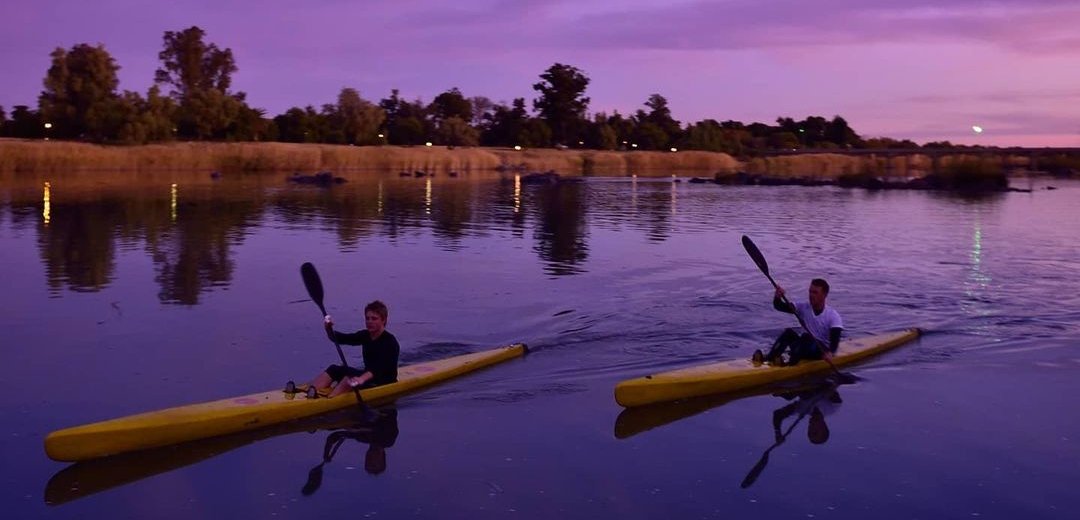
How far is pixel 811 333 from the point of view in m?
12.1

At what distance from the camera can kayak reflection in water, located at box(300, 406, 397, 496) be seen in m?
8.47

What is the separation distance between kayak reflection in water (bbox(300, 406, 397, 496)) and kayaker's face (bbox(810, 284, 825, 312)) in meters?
5.09

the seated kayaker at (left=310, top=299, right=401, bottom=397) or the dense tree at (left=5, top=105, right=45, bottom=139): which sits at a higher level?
the dense tree at (left=5, top=105, right=45, bottom=139)

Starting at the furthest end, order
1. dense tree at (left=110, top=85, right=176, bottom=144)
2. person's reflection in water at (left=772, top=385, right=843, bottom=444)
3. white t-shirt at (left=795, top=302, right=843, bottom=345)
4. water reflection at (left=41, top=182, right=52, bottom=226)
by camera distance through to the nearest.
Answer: dense tree at (left=110, top=85, right=176, bottom=144) < water reflection at (left=41, top=182, right=52, bottom=226) < white t-shirt at (left=795, top=302, right=843, bottom=345) < person's reflection in water at (left=772, top=385, right=843, bottom=444)

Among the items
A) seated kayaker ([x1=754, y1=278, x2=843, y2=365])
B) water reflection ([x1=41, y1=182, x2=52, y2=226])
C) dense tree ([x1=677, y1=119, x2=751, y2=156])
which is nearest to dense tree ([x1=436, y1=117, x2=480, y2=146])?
dense tree ([x1=677, y1=119, x2=751, y2=156])

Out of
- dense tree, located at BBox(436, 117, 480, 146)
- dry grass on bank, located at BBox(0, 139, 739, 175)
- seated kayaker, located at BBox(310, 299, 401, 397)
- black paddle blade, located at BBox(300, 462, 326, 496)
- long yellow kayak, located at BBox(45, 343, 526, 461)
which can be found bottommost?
black paddle blade, located at BBox(300, 462, 326, 496)

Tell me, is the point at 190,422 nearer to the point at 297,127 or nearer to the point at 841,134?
the point at 297,127

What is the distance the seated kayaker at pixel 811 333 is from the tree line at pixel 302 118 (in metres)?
72.9

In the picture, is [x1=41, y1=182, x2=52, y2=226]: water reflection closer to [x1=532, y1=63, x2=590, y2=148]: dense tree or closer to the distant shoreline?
the distant shoreline

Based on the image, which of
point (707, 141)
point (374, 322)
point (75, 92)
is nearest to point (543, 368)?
point (374, 322)

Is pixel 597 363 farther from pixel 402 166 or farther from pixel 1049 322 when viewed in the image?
pixel 402 166

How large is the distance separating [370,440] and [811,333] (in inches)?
216

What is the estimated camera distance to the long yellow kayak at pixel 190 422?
27.5ft

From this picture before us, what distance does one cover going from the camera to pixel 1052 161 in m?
125
